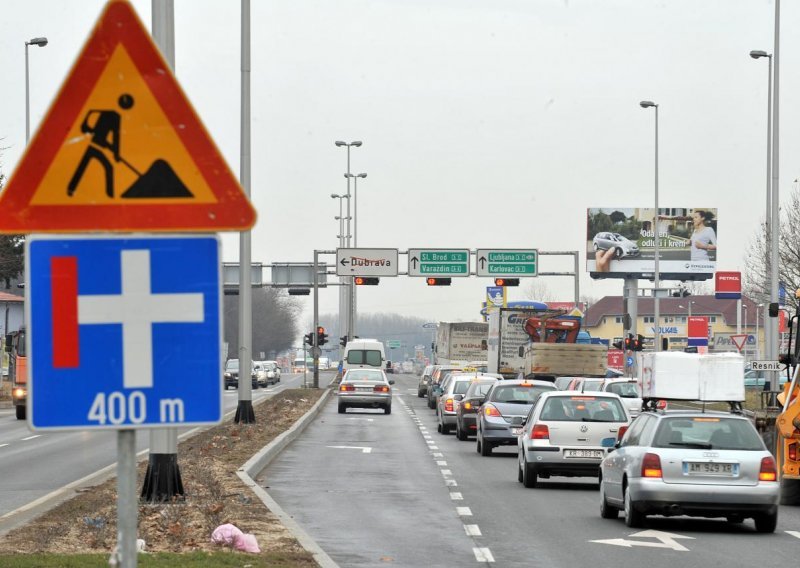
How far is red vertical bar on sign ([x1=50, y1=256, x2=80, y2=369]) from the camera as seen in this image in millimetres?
4855

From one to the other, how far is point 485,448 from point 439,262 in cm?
4517

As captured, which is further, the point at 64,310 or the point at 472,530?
the point at 472,530

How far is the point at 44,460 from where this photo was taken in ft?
89.8

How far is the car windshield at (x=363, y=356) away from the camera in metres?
70.6

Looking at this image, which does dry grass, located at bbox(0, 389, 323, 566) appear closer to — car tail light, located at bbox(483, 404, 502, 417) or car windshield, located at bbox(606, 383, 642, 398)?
car tail light, located at bbox(483, 404, 502, 417)

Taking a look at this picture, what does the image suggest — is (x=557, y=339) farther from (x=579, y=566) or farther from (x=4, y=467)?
(x=579, y=566)

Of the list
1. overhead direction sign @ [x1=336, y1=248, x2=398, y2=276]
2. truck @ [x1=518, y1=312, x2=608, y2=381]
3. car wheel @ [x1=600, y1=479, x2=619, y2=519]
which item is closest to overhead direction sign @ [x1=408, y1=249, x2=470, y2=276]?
overhead direction sign @ [x1=336, y1=248, x2=398, y2=276]

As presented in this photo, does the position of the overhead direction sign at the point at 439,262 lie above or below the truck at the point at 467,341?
above

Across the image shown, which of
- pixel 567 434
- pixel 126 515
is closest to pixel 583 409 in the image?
pixel 567 434

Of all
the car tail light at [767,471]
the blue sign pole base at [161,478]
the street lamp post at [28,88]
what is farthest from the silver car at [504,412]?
the street lamp post at [28,88]

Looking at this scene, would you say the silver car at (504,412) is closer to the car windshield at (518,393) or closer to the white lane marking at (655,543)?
the car windshield at (518,393)

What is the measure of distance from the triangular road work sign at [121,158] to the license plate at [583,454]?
1771cm

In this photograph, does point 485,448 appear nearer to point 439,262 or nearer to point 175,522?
point 175,522

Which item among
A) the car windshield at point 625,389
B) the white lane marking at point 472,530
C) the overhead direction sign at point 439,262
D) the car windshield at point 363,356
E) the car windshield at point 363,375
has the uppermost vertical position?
the overhead direction sign at point 439,262
